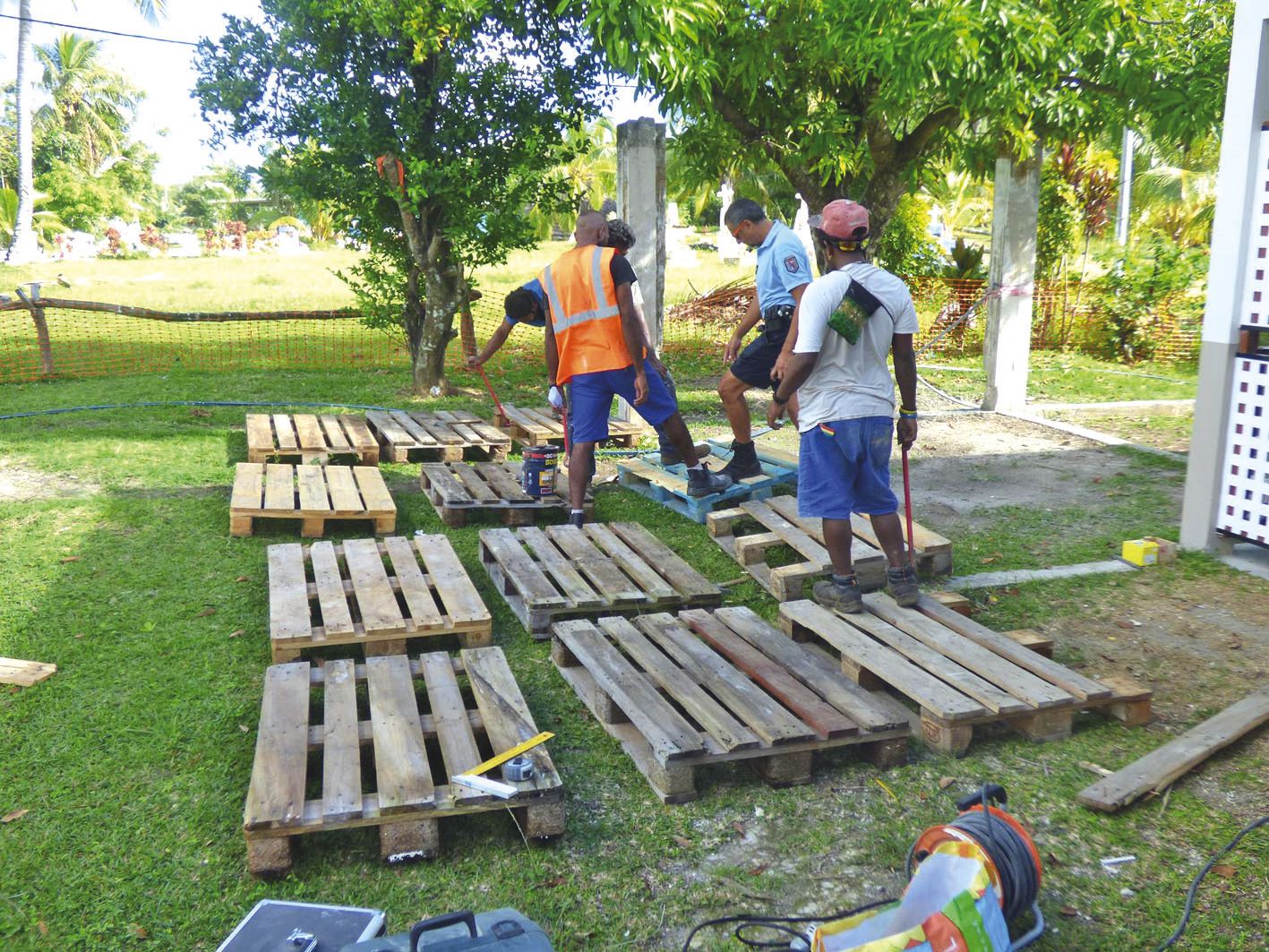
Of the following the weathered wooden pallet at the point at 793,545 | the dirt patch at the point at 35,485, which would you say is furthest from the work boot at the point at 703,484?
the dirt patch at the point at 35,485

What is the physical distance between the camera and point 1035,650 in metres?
4.96

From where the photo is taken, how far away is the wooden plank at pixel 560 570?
541 centimetres

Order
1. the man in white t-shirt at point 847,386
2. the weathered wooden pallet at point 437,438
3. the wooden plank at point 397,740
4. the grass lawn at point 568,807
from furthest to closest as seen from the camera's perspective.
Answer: the weathered wooden pallet at point 437,438
the man in white t-shirt at point 847,386
the wooden plank at point 397,740
the grass lawn at point 568,807

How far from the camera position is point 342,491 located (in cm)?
736

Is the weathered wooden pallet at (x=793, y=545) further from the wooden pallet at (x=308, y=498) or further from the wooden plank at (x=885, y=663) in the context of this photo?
the wooden pallet at (x=308, y=498)

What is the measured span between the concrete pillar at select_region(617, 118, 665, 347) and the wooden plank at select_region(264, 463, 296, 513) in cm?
373

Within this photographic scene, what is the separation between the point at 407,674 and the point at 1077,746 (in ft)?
8.89

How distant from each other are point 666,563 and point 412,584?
4.56 ft

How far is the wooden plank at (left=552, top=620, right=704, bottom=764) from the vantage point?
3.83m

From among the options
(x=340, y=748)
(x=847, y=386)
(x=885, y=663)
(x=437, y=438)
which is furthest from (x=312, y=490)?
(x=885, y=663)

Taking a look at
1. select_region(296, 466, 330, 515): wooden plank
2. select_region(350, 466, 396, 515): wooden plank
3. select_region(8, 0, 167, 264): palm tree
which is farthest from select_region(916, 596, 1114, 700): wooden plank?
select_region(8, 0, 167, 264): palm tree

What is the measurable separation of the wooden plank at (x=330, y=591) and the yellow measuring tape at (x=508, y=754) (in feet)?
4.68

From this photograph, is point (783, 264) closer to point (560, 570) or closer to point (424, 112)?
point (560, 570)

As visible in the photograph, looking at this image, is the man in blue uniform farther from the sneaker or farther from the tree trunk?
the tree trunk
